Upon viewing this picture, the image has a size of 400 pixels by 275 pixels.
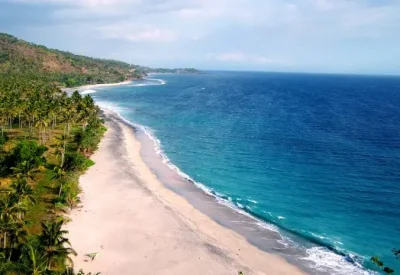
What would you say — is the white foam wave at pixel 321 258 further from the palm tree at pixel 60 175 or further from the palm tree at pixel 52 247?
the palm tree at pixel 52 247

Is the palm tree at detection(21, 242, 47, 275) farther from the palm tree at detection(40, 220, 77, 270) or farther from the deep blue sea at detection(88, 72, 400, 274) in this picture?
the deep blue sea at detection(88, 72, 400, 274)

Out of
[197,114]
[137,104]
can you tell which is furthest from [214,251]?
[137,104]

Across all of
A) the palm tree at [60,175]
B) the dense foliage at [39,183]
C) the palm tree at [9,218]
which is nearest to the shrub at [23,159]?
the dense foliage at [39,183]

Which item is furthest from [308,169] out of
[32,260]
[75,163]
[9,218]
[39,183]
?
[32,260]

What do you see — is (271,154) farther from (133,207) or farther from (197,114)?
(197,114)

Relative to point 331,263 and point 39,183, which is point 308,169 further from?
point 39,183

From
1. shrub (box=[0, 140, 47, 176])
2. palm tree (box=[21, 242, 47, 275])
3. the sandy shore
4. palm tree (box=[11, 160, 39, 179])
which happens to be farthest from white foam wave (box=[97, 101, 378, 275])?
shrub (box=[0, 140, 47, 176])
